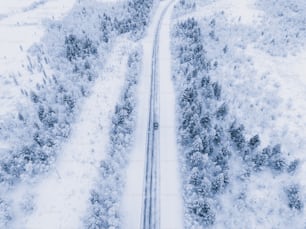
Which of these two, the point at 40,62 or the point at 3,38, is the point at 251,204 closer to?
the point at 40,62

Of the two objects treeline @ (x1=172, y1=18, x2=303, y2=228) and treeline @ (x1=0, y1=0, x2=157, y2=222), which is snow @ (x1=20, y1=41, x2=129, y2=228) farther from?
treeline @ (x1=172, y1=18, x2=303, y2=228)

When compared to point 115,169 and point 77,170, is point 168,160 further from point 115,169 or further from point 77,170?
point 77,170

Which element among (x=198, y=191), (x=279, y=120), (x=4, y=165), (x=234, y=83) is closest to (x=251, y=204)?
(x=198, y=191)

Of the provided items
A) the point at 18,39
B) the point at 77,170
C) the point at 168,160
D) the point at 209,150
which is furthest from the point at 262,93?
the point at 18,39

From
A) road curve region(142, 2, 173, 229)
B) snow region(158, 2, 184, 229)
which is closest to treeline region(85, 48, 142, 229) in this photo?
road curve region(142, 2, 173, 229)

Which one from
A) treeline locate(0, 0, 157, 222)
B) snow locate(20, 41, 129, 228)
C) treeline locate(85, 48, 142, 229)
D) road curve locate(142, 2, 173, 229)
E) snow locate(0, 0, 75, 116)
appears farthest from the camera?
snow locate(0, 0, 75, 116)

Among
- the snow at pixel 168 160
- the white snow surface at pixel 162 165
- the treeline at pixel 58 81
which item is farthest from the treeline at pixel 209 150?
the treeline at pixel 58 81
